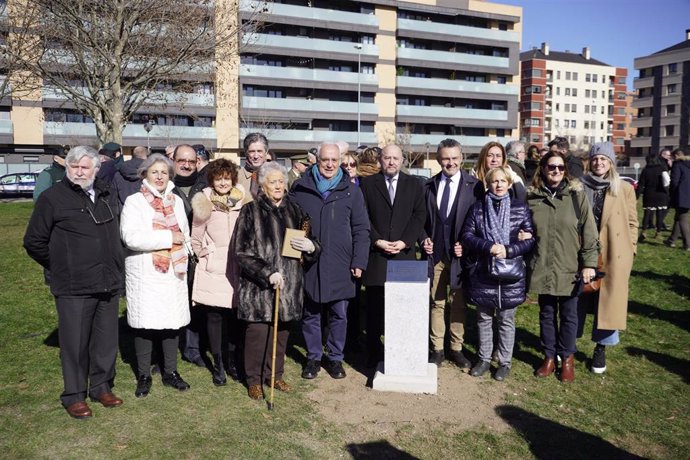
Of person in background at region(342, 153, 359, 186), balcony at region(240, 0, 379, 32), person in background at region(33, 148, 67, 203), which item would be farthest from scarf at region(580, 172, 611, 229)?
balcony at region(240, 0, 379, 32)

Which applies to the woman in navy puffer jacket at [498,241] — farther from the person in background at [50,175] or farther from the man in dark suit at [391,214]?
the person in background at [50,175]

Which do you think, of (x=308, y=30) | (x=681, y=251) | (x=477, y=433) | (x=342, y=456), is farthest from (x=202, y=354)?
(x=308, y=30)

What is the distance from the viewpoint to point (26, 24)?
42.5 ft

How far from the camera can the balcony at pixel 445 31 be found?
51.5 metres

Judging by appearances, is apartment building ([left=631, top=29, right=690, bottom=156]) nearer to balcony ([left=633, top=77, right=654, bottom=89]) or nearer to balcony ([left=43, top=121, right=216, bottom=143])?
balcony ([left=633, top=77, right=654, bottom=89])

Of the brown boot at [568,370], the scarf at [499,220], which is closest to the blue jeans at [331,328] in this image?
the scarf at [499,220]

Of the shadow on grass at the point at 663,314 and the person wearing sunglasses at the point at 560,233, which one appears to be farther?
the shadow on grass at the point at 663,314

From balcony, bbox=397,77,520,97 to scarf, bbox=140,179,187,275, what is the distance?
4808 cm

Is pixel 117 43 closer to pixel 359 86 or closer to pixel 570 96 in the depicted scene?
pixel 359 86

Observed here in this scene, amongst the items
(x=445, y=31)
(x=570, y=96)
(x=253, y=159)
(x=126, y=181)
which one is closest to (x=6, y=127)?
(x=445, y=31)

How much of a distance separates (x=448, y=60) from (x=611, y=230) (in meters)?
50.2

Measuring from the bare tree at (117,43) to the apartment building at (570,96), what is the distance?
283 feet

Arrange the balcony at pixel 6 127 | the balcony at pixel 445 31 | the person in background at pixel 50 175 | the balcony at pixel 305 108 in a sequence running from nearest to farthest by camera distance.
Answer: the person in background at pixel 50 175 → the balcony at pixel 6 127 → the balcony at pixel 305 108 → the balcony at pixel 445 31

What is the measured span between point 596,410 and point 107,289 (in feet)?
13.3
